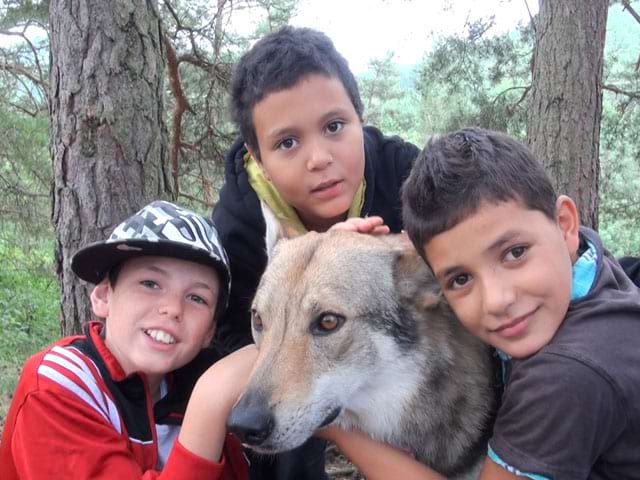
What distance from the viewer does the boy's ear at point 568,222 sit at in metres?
2.56

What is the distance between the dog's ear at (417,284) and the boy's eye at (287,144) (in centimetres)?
92

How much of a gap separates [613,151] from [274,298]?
11474mm

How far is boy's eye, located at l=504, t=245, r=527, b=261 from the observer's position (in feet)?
7.81

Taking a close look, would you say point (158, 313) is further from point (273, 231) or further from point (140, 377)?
point (273, 231)

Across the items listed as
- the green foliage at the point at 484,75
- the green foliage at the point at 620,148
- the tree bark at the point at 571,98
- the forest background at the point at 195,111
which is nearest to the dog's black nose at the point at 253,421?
the forest background at the point at 195,111

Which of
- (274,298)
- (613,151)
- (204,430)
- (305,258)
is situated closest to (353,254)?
(305,258)

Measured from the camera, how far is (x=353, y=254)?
9.89ft

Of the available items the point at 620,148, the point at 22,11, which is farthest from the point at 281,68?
the point at 620,148

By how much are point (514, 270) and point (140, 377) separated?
1832mm

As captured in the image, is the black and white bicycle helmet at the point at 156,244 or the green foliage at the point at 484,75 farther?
the green foliage at the point at 484,75

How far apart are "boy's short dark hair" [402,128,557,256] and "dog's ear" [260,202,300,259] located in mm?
871

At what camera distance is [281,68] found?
11.2 ft

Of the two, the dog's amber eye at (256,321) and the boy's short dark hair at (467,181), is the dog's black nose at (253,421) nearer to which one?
the dog's amber eye at (256,321)

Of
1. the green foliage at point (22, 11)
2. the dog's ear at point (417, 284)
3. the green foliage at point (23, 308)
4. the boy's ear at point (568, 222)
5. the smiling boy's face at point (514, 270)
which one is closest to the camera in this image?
the smiling boy's face at point (514, 270)
